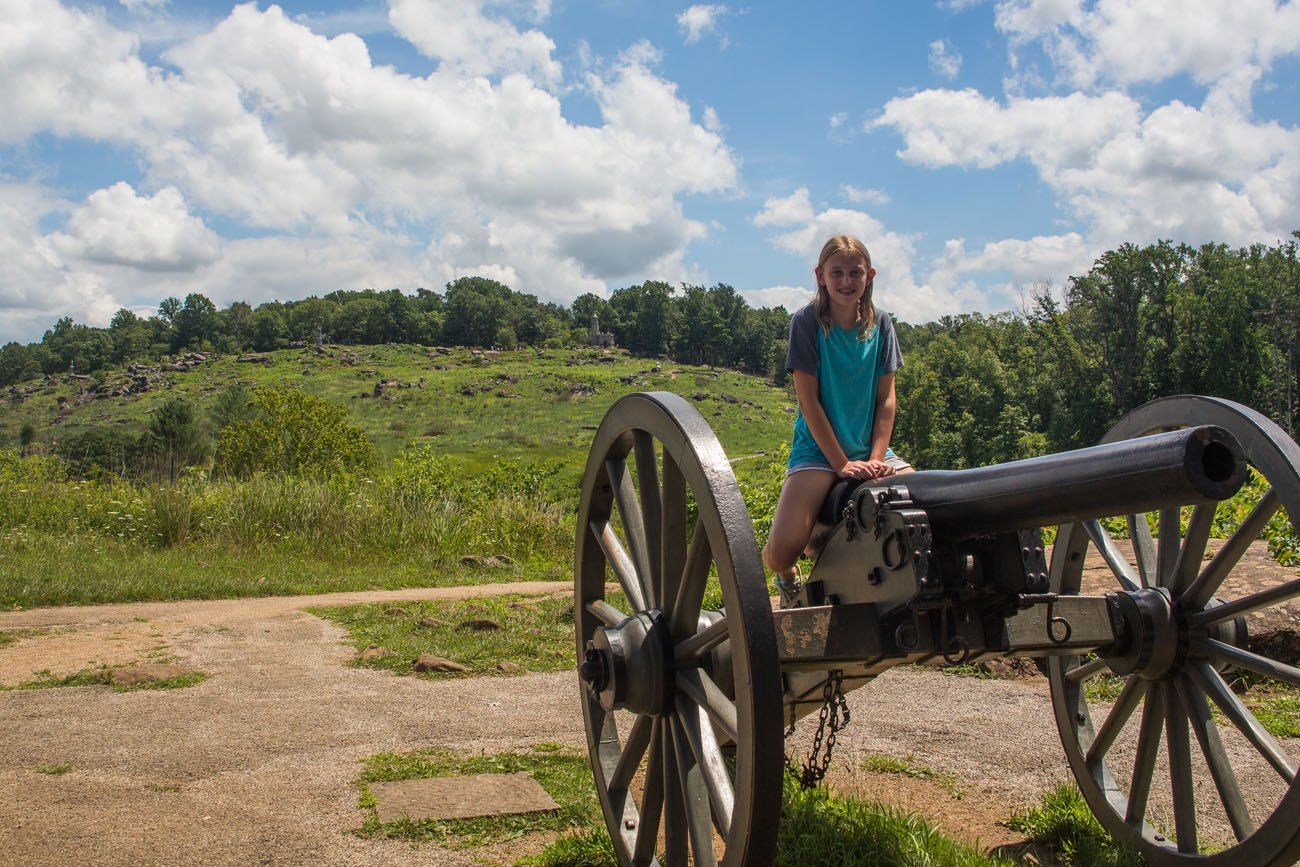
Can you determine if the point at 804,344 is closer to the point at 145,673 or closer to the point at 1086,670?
the point at 1086,670

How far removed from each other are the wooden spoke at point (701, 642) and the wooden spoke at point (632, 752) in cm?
35

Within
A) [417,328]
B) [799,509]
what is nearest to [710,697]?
[799,509]

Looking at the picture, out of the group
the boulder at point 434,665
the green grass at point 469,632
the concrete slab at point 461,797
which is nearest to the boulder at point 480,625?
the green grass at point 469,632

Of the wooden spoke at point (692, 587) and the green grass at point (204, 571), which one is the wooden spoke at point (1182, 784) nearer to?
the wooden spoke at point (692, 587)

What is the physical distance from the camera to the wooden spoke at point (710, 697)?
2809 millimetres

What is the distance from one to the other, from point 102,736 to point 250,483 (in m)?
10.8

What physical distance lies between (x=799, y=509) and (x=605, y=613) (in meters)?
0.87

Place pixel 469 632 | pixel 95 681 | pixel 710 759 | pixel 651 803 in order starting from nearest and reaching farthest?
1. pixel 710 759
2. pixel 651 803
3. pixel 95 681
4. pixel 469 632

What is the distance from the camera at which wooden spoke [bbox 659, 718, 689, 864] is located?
317cm

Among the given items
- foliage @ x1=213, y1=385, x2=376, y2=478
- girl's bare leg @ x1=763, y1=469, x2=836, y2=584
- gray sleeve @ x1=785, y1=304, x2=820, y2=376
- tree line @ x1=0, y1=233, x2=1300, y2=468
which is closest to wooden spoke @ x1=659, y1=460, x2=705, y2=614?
girl's bare leg @ x1=763, y1=469, x2=836, y2=584

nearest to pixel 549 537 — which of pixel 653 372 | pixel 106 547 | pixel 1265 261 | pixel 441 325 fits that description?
pixel 106 547

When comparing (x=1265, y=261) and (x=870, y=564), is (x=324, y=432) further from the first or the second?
(x=1265, y=261)

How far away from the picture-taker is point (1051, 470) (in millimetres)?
2746

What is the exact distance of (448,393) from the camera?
11300cm
